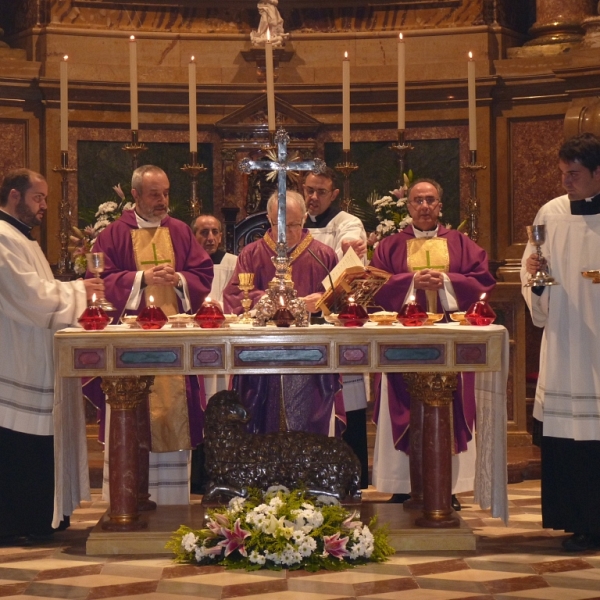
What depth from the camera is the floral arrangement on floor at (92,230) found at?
8.85m

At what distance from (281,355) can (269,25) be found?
13.1 ft

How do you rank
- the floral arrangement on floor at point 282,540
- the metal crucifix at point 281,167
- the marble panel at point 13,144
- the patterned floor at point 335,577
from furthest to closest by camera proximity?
1. the marble panel at point 13,144
2. the metal crucifix at point 281,167
3. the floral arrangement on floor at point 282,540
4. the patterned floor at point 335,577

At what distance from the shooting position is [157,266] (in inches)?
297

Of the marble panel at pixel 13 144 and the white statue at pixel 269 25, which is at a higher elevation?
the white statue at pixel 269 25

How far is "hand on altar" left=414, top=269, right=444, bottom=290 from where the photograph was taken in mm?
7648

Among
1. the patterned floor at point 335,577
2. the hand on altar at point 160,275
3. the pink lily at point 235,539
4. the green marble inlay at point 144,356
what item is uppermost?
the hand on altar at point 160,275

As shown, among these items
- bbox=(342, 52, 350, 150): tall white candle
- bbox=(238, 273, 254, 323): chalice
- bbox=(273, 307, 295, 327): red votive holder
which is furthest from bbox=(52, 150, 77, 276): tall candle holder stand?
bbox=(273, 307, 295, 327): red votive holder

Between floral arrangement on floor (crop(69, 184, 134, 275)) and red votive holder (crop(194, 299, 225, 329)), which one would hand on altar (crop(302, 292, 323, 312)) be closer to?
red votive holder (crop(194, 299, 225, 329))

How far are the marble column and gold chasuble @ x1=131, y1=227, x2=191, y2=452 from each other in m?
3.73

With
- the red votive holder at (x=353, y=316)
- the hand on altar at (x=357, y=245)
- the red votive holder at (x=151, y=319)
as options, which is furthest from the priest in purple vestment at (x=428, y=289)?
the red votive holder at (x=151, y=319)

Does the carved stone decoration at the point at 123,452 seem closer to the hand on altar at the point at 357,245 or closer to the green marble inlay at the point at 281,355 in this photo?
the green marble inlay at the point at 281,355

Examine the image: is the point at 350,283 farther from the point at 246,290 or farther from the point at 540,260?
the point at 540,260

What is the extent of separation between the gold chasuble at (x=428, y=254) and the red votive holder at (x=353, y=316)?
149 centimetres

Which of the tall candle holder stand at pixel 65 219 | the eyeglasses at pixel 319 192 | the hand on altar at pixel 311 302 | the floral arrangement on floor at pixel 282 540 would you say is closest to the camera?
the floral arrangement on floor at pixel 282 540
